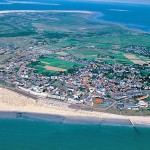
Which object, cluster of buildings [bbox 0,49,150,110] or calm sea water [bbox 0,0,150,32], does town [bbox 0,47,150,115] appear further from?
calm sea water [bbox 0,0,150,32]

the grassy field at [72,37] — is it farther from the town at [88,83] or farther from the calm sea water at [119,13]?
the calm sea water at [119,13]

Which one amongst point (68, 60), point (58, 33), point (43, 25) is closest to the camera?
point (68, 60)

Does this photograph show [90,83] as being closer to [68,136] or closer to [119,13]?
[68,136]

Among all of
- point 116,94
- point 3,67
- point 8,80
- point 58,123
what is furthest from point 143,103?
point 3,67

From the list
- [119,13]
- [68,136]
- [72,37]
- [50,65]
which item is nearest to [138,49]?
[72,37]

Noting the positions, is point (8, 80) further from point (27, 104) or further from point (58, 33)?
point (58, 33)

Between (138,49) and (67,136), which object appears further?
(138,49)

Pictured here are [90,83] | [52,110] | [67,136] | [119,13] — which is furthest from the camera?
[119,13]
